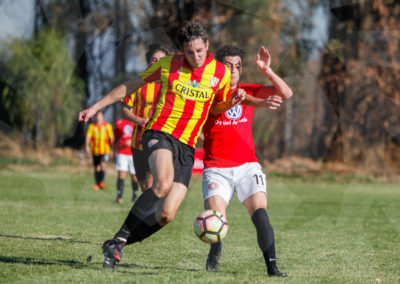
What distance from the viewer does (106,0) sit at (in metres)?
17.5

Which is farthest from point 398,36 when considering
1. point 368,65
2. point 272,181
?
point 272,181

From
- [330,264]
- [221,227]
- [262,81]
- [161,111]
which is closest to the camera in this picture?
[221,227]

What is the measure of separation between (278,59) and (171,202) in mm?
12888

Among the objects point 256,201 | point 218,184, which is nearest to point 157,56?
point 218,184

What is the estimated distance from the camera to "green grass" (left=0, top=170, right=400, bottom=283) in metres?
4.14

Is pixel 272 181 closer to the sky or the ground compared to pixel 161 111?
closer to the ground

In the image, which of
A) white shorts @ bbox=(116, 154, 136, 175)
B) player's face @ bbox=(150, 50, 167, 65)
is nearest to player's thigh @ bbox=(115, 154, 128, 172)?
white shorts @ bbox=(116, 154, 136, 175)

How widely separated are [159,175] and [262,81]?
9.79 metres

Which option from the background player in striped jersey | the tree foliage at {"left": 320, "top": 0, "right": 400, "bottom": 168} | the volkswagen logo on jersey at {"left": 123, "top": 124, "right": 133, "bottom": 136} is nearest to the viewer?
the background player in striped jersey

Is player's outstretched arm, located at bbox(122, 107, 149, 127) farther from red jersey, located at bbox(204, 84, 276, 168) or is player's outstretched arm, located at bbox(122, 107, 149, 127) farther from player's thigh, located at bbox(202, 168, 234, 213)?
player's thigh, located at bbox(202, 168, 234, 213)

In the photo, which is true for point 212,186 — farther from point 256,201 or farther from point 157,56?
point 157,56

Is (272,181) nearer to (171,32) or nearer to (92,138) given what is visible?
(171,32)

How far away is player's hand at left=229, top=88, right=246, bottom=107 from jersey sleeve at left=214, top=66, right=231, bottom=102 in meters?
0.08

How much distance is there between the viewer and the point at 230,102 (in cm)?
443
